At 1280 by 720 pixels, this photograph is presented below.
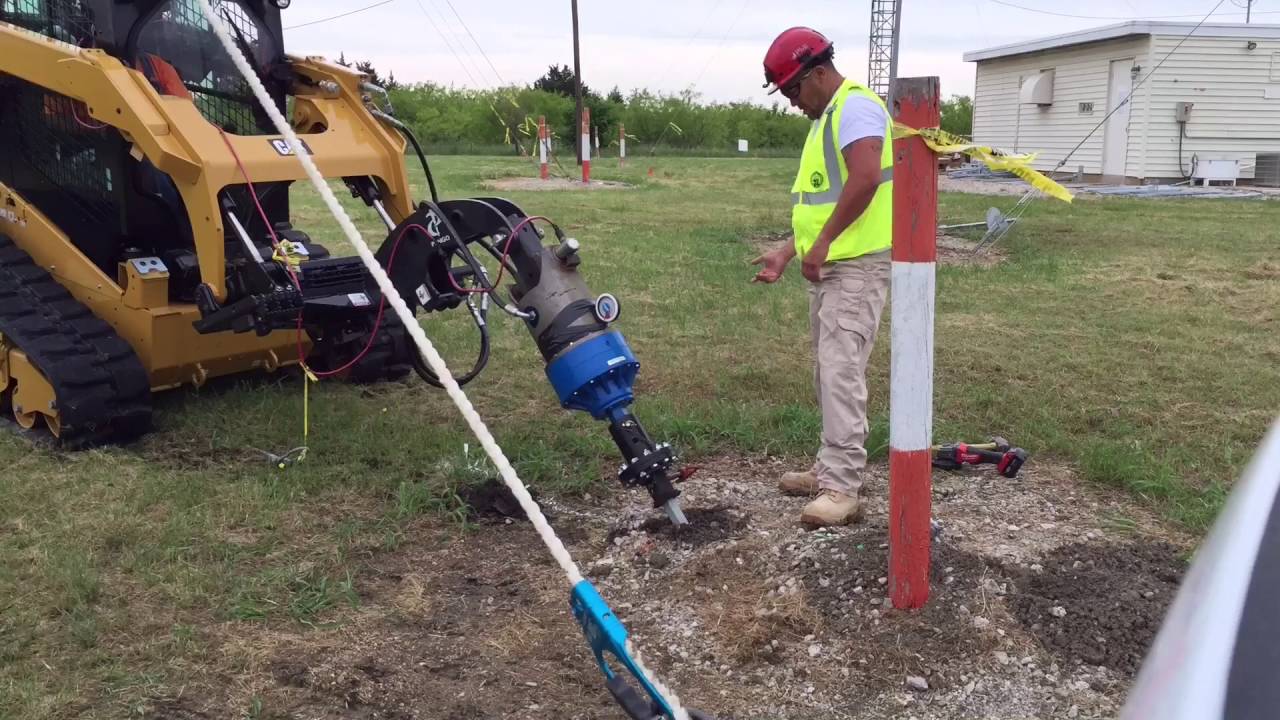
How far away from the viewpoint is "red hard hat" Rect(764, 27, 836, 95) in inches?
178

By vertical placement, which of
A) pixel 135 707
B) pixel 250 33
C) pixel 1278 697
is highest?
pixel 250 33

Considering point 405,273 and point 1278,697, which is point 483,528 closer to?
point 405,273

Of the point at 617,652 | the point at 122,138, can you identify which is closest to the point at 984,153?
the point at 617,652

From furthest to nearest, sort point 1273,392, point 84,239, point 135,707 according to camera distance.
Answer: point 1273,392 → point 84,239 → point 135,707

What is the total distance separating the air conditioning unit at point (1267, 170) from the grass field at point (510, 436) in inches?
622

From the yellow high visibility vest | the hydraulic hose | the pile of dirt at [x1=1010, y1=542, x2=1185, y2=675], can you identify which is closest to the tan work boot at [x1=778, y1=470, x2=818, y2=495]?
the yellow high visibility vest

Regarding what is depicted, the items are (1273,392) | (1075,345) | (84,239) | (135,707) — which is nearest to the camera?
(135,707)

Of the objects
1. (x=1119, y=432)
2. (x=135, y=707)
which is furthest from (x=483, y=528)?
(x=1119, y=432)

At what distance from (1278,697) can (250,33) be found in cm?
594

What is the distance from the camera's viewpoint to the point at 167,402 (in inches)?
252

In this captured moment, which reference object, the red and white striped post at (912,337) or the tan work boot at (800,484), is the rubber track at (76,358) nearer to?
the tan work boot at (800,484)

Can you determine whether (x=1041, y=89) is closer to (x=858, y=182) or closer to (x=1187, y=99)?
(x=1187, y=99)

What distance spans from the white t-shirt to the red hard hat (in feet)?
0.71

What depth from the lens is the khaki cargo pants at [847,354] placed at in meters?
4.61
